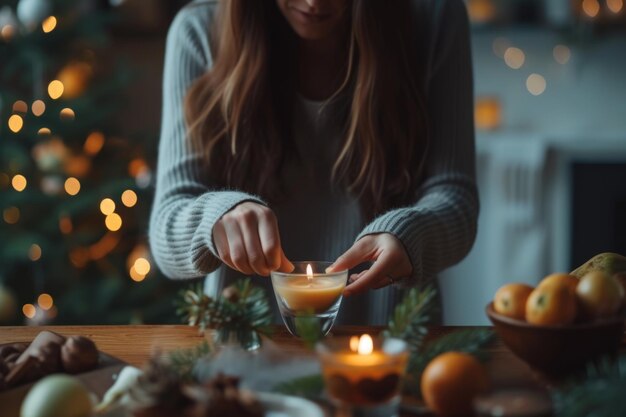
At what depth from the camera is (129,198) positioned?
2846mm

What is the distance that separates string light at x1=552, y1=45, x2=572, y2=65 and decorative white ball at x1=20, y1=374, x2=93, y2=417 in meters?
3.12

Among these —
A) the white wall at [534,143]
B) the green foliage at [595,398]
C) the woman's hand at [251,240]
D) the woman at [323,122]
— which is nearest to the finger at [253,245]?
the woman's hand at [251,240]

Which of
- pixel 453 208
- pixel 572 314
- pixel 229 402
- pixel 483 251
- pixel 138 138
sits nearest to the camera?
pixel 229 402

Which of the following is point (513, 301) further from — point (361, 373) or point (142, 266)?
point (142, 266)

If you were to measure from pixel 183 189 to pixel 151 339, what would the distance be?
0.39 metres

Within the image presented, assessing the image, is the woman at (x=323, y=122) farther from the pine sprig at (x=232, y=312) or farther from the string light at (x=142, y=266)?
the string light at (x=142, y=266)

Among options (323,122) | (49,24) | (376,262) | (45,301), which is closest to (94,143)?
(49,24)

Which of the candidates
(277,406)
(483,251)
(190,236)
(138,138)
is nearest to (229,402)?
(277,406)

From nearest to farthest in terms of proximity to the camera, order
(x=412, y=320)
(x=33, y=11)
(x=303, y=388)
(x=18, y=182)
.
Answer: (x=303, y=388) < (x=412, y=320) < (x=33, y=11) < (x=18, y=182)

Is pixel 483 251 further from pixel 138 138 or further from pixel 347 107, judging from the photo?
pixel 347 107

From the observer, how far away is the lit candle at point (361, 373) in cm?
67

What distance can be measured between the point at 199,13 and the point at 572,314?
3.32 feet

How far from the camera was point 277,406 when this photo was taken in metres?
0.68

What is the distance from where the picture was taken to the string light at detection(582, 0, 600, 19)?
3256 millimetres
